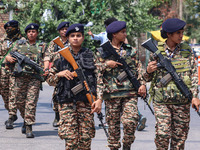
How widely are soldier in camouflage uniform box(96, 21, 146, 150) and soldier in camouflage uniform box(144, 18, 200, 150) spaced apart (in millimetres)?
383

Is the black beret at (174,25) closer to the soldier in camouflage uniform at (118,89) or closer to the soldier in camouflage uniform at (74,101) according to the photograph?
the soldier in camouflage uniform at (118,89)

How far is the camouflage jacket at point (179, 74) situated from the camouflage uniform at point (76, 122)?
89 cm

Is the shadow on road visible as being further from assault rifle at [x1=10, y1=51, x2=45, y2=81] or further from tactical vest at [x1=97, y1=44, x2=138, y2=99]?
tactical vest at [x1=97, y1=44, x2=138, y2=99]

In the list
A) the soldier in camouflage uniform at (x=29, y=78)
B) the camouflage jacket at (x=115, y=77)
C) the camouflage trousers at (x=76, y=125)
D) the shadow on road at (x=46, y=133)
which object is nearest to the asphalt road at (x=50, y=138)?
the shadow on road at (x=46, y=133)

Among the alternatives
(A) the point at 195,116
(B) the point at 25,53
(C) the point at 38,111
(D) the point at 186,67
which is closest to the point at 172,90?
(D) the point at 186,67

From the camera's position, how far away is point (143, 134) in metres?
7.98

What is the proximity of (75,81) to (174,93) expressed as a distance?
1244 mm

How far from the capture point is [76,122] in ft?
18.2

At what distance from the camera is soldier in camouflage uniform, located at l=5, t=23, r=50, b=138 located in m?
7.73

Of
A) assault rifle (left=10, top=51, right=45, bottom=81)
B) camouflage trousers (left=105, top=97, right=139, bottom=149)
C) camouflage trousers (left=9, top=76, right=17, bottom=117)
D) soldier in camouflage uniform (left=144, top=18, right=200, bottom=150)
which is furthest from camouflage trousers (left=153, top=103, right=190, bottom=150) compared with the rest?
camouflage trousers (left=9, top=76, right=17, bottom=117)

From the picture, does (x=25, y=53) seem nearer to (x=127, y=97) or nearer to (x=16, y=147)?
(x=16, y=147)

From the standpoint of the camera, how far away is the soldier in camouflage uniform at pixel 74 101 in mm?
5492

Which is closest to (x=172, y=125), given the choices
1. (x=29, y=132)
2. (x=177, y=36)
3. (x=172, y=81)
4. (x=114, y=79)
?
(x=172, y=81)

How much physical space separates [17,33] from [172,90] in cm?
406
